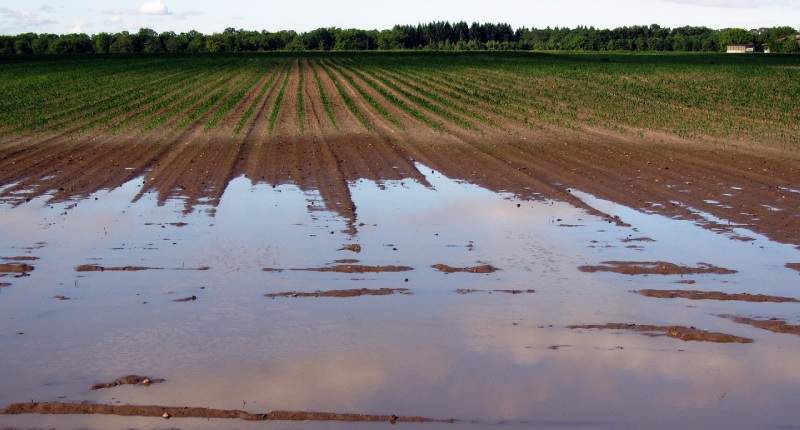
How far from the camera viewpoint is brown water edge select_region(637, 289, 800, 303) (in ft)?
31.5

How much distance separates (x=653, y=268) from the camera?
11.0m

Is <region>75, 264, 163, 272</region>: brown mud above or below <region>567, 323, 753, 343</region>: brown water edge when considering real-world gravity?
below

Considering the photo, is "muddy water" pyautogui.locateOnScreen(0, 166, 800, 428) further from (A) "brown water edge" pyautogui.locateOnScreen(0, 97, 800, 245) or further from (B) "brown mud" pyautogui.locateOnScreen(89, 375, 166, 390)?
(A) "brown water edge" pyautogui.locateOnScreen(0, 97, 800, 245)

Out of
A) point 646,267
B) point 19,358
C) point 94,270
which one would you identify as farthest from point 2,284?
point 646,267

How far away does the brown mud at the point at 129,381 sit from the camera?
727cm

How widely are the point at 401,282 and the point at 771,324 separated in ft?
12.5

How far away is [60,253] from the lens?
11969 mm

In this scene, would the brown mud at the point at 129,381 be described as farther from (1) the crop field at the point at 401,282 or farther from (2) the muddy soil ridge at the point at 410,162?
(2) the muddy soil ridge at the point at 410,162

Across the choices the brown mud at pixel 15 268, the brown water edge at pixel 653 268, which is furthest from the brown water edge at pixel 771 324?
the brown mud at pixel 15 268

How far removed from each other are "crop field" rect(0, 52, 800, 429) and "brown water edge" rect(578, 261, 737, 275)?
6cm

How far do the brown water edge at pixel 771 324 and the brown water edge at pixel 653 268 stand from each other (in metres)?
1.77

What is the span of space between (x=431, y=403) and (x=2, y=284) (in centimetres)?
583

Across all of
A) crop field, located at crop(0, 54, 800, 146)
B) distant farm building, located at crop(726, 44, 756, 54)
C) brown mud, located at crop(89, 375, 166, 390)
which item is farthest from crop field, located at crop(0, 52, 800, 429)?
distant farm building, located at crop(726, 44, 756, 54)

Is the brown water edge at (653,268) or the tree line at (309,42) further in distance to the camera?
the tree line at (309,42)
